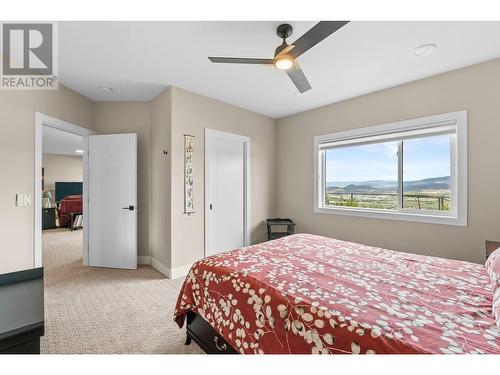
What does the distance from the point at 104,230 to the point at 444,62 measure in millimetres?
4707

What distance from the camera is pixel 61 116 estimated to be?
295cm

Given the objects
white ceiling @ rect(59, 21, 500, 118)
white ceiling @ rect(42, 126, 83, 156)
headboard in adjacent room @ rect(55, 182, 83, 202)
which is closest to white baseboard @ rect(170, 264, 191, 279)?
white ceiling @ rect(59, 21, 500, 118)

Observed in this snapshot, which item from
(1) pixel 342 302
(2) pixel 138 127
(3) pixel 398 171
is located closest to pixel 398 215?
(3) pixel 398 171

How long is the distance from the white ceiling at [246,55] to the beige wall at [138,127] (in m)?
0.32

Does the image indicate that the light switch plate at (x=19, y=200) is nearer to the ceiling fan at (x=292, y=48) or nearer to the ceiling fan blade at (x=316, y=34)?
the ceiling fan at (x=292, y=48)

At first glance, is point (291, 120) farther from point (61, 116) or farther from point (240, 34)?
point (61, 116)

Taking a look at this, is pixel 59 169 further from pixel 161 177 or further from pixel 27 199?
pixel 161 177

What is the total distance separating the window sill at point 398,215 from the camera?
8.45 ft

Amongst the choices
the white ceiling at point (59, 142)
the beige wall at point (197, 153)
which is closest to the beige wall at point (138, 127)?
the beige wall at point (197, 153)

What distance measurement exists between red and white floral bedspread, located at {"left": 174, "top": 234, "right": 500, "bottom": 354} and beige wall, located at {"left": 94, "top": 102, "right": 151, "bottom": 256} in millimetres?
2205

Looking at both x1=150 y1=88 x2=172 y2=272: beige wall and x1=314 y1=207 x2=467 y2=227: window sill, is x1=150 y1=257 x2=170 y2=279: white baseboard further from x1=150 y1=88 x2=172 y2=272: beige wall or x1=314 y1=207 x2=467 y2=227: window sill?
x1=314 y1=207 x2=467 y2=227: window sill

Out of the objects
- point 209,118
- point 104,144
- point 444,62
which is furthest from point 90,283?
point 444,62

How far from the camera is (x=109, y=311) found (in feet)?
7.22
